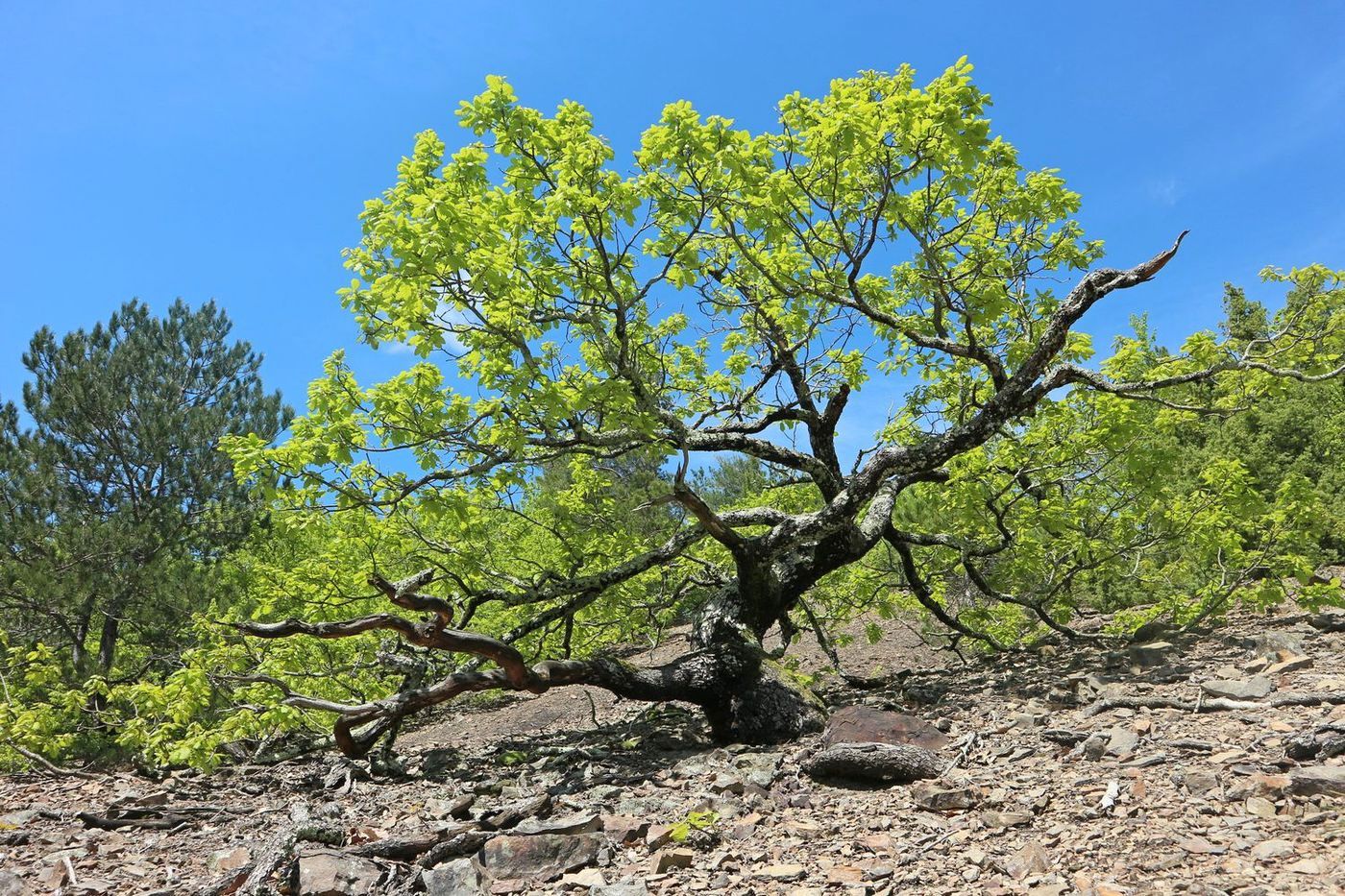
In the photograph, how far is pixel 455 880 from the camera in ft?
14.3

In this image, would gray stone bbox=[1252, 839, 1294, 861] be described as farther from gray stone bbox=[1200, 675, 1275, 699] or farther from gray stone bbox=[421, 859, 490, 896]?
gray stone bbox=[421, 859, 490, 896]

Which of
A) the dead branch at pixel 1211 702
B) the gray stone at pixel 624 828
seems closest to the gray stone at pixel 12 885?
the gray stone at pixel 624 828

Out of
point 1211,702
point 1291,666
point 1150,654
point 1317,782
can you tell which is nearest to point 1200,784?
point 1317,782

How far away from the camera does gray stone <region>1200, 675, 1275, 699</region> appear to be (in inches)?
242

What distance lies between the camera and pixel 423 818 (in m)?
5.83

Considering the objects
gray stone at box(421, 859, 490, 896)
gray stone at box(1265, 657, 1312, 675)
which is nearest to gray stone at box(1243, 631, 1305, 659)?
gray stone at box(1265, 657, 1312, 675)

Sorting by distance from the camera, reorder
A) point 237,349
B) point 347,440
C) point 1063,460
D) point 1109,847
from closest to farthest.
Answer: point 1109,847 → point 347,440 → point 1063,460 → point 237,349

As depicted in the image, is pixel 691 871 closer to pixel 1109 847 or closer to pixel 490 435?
pixel 1109 847

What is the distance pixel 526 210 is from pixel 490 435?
197 cm

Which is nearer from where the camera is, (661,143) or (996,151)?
(661,143)

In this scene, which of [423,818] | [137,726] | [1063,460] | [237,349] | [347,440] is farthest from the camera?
[237,349]

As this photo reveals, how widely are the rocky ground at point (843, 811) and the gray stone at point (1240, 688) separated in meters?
0.03

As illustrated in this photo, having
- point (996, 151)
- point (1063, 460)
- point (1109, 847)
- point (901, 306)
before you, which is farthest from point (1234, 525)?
point (1109, 847)

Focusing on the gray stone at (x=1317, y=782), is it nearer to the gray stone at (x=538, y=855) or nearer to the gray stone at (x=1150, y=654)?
the gray stone at (x=538, y=855)
